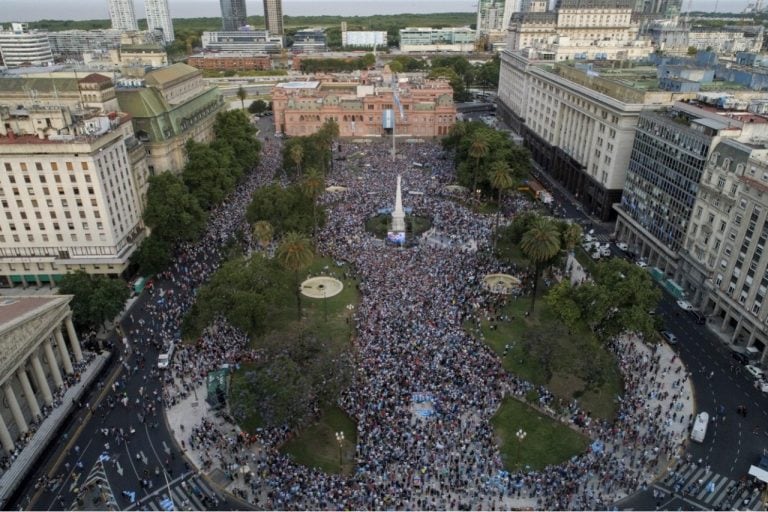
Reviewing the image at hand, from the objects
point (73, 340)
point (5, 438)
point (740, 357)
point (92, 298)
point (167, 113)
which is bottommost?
point (740, 357)

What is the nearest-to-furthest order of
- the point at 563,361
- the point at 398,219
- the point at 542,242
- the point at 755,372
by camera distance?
1. the point at 563,361
2. the point at 755,372
3. the point at 542,242
4. the point at 398,219

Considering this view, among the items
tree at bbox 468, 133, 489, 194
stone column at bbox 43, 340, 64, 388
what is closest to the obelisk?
tree at bbox 468, 133, 489, 194

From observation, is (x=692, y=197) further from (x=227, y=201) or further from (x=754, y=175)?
(x=227, y=201)

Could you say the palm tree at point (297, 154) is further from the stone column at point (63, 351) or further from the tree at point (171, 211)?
the stone column at point (63, 351)

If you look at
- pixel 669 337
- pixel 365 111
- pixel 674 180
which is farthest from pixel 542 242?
pixel 365 111

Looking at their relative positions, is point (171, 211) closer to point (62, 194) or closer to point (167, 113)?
point (62, 194)

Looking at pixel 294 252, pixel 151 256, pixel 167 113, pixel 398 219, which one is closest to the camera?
pixel 294 252

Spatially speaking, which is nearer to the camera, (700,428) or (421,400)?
(700,428)

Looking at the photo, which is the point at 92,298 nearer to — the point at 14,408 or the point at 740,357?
the point at 14,408

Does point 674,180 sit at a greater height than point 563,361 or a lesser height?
greater
